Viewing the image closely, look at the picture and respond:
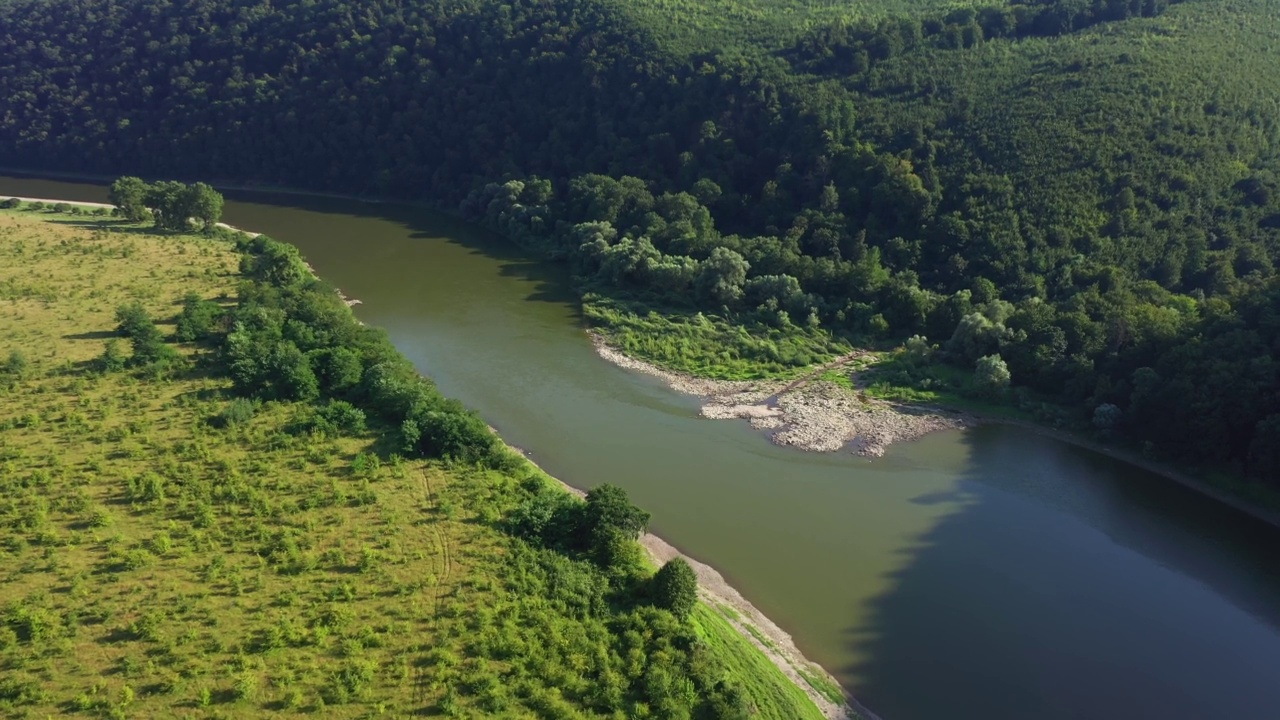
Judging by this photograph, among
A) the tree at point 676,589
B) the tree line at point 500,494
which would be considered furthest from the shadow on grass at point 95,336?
the tree at point 676,589

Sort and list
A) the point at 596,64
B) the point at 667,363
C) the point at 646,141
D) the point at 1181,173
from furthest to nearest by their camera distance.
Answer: the point at 596,64 < the point at 646,141 < the point at 1181,173 < the point at 667,363

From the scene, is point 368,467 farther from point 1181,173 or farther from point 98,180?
point 98,180

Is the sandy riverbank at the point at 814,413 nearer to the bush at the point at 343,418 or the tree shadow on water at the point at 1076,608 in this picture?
the tree shadow on water at the point at 1076,608

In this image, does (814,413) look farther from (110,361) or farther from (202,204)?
(202,204)

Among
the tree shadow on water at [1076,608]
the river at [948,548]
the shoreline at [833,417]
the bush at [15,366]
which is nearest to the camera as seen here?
the tree shadow on water at [1076,608]

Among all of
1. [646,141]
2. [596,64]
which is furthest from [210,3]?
[646,141]
